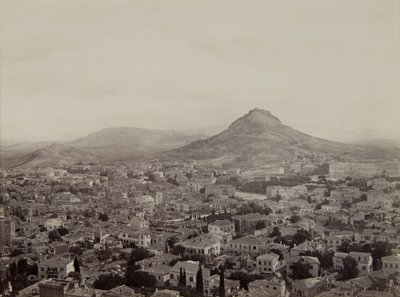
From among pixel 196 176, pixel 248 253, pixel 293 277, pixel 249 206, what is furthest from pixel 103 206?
pixel 293 277

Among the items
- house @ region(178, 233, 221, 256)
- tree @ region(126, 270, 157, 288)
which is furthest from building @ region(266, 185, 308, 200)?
tree @ region(126, 270, 157, 288)

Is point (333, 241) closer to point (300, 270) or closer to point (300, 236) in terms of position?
point (300, 236)

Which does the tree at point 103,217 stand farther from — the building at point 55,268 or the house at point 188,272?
the house at point 188,272

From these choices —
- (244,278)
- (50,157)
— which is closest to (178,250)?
(244,278)

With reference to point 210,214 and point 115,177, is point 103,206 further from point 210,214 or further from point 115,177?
point 210,214

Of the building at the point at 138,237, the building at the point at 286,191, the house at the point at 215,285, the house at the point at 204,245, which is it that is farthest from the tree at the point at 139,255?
the building at the point at 286,191
